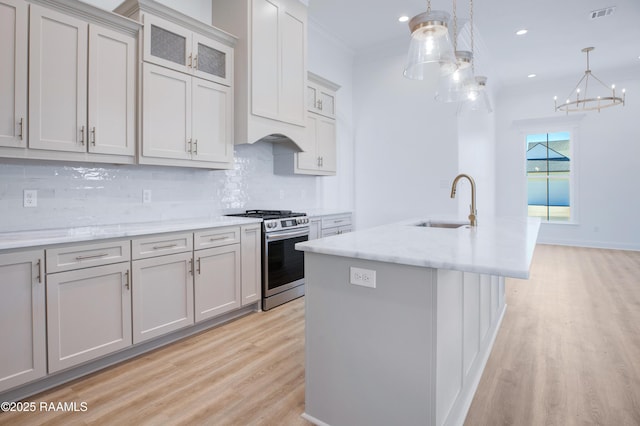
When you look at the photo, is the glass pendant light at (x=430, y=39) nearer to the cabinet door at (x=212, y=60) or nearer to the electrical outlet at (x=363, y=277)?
the electrical outlet at (x=363, y=277)

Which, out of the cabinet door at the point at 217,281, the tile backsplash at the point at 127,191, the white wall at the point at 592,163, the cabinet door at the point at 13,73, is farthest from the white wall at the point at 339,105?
the white wall at the point at 592,163

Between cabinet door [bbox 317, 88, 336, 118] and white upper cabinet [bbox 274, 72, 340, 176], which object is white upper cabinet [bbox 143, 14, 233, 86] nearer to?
white upper cabinet [bbox 274, 72, 340, 176]

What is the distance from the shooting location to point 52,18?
2242mm

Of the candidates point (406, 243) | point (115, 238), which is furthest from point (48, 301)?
point (406, 243)

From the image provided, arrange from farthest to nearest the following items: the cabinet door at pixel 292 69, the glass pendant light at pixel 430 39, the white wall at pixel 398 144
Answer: the white wall at pixel 398 144 → the cabinet door at pixel 292 69 → the glass pendant light at pixel 430 39

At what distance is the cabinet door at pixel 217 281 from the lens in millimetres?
2873

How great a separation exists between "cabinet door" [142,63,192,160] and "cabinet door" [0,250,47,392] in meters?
1.12

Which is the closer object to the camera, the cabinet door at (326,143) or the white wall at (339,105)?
the cabinet door at (326,143)

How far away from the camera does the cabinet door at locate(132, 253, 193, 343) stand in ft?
8.11

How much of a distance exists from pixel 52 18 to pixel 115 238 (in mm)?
1426

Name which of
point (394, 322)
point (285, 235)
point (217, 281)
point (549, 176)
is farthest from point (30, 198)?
point (549, 176)

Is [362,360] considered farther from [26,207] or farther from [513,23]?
[513,23]

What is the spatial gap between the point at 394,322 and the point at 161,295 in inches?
71.9

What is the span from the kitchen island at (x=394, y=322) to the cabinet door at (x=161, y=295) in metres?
1.34
